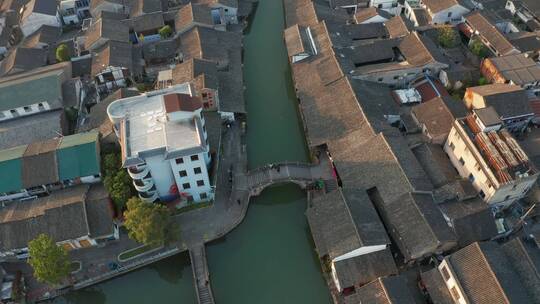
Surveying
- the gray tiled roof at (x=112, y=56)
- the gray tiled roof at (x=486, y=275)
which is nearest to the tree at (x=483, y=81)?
the gray tiled roof at (x=486, y=275)

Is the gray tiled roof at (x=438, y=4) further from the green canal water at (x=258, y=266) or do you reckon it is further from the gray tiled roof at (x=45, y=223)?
the gray tiled roof at (x=45, y=223)

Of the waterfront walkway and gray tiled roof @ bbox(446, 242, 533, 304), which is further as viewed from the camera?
the waterfront walkway

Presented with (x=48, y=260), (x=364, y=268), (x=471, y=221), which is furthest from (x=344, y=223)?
(x=48, y=260)

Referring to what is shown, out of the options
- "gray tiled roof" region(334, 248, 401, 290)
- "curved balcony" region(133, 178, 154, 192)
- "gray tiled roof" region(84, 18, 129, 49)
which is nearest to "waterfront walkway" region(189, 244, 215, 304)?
"curved balcony" region(133, 178, 154, 192)

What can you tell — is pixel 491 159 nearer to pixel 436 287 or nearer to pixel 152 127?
pixel 436 287

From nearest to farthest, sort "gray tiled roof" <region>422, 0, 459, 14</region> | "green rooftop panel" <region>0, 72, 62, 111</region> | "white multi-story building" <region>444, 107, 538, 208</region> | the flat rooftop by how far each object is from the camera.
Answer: "white multi-story building" <region>444, 107, 538, 208</region> < the flat rooftop < "green rooftop panel" <region>0, 72, 62, 111</region> < "gray tiled roof" <region>422, 0, 459, 14</region>

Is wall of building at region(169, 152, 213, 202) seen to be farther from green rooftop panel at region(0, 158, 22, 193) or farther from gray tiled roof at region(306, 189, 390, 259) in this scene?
green rooftop panel at region(0, 158, 22, 193)
